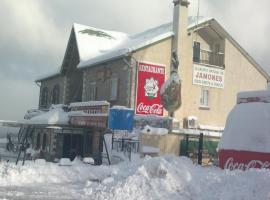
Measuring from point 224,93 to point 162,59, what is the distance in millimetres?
5917

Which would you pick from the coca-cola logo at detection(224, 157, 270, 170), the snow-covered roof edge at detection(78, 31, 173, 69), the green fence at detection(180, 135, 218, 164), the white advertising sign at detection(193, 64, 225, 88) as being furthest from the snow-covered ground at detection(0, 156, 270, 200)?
the white advertising sign at detection(193, 64, 225, 88)

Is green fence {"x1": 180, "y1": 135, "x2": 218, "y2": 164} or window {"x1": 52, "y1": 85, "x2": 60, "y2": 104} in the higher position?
window {"x1": 52, "y1": 85, "x2": 60, "y2": 104}

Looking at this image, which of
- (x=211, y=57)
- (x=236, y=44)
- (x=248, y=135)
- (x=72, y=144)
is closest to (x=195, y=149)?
(x=248, y=135)

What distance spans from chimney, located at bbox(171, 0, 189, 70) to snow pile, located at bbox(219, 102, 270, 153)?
1432 cm

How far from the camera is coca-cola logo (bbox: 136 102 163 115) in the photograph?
28.6 meters

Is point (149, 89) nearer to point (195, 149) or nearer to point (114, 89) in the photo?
point (114, 89)

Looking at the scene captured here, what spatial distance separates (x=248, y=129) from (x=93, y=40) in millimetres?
23056

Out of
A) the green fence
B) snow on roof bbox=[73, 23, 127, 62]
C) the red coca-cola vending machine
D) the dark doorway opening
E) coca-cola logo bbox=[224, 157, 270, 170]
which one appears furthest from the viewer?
snow on roof bbox=[73, 23, 127, 62]

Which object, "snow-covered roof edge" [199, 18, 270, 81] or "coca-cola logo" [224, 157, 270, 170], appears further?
"snow-covered roof edge" [199, 18, 270, 81]

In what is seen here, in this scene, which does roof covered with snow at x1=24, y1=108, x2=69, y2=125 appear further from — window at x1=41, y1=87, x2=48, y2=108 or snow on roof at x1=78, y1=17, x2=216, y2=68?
window at x1=41, y1=87, x2=48, y2=108

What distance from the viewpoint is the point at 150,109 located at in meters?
28.9

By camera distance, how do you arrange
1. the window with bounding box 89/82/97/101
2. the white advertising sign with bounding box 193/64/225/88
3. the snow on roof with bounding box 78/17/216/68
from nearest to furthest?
1. the snow on roof with bounding box 78/17/216/68
2. the white advertising sign with bounding box 193/64/225/88
3. the window with bounding box 89/82/97/101

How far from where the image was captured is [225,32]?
32.4m

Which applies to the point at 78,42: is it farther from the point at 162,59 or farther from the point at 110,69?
the point at 162,59
